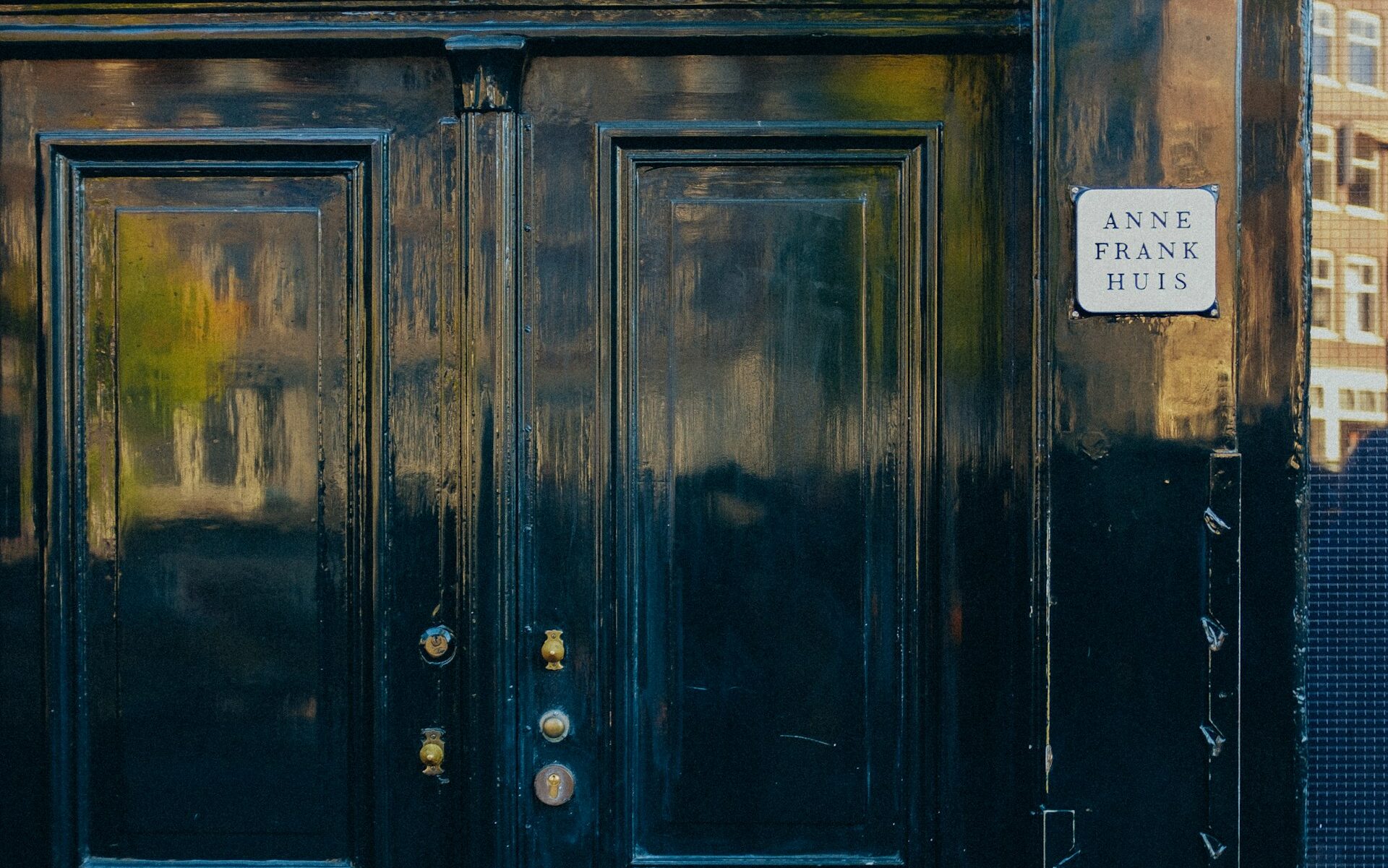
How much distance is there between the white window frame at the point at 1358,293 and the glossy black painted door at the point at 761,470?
27.4 inches

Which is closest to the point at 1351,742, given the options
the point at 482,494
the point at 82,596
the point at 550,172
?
the point at 482,494

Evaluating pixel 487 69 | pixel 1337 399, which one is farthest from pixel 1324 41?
pixel 487 69

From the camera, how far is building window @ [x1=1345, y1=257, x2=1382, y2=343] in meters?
2.05

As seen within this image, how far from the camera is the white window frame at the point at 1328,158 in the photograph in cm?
204

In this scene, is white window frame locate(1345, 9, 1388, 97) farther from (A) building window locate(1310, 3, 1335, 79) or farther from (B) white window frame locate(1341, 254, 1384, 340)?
(B) white window frame locate(1341, 254, 1384, 340)

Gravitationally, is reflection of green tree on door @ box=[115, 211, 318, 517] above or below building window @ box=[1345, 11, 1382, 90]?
below

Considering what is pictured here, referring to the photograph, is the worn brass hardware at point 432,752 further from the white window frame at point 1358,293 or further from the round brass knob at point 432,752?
the white window frame at point 1358,293

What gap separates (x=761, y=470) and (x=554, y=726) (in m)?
0.66

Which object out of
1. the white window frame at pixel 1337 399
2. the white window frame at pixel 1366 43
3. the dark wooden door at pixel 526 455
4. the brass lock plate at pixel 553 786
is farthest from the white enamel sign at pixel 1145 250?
the brass lock plate at pixel 553 786

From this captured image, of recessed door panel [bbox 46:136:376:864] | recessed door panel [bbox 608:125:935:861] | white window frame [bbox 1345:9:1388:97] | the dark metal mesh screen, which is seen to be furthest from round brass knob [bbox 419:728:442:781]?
white window frame [bbox 1345:9:1388:97]

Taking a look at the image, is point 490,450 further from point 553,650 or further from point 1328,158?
point 1328,158

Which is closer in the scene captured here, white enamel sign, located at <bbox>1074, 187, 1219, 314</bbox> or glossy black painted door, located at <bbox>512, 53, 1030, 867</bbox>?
white enamel sign, located at <bbox>1074, 187, 1219, 314</bbox>

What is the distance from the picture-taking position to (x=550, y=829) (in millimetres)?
2115

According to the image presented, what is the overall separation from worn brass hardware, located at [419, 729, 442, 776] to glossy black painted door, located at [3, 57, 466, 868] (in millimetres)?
16
